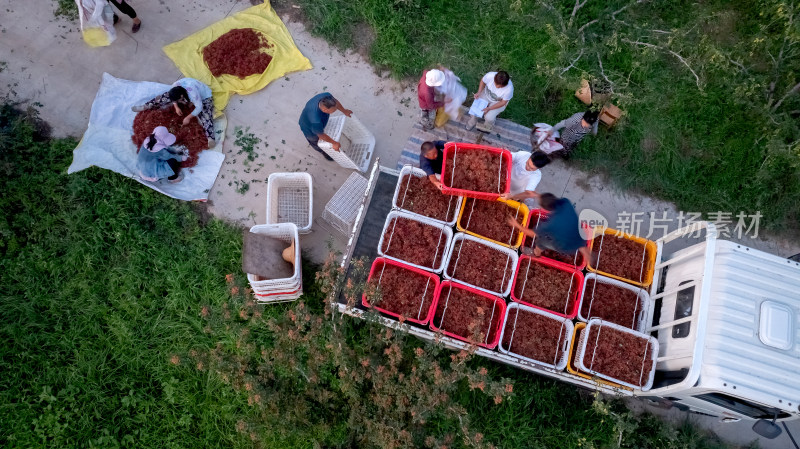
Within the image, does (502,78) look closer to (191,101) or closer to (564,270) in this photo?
(564,270)

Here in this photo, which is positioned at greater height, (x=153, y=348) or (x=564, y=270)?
(x=564, y=270)

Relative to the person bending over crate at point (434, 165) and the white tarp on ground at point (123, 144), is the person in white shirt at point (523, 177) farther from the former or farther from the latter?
the white tarp on ground at point (123, 144)

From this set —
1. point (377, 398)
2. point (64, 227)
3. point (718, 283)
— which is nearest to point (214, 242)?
point (64, 227)

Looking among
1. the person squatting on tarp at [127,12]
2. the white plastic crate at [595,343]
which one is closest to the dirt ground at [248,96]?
the person squatting on tarp at [127,12]

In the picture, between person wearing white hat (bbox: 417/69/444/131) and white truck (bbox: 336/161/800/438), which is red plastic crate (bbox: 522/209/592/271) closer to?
white truck (bbox: 336/161/800/438)

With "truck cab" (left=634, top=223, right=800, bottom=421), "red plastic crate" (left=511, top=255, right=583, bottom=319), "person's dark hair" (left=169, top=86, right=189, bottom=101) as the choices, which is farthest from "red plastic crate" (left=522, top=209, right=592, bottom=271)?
"person's dark hair" (left=169, top=86, right=189, bottom=101)

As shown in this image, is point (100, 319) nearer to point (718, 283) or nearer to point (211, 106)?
point (211, 106)

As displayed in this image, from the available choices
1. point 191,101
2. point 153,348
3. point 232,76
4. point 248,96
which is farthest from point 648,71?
point 153,348
